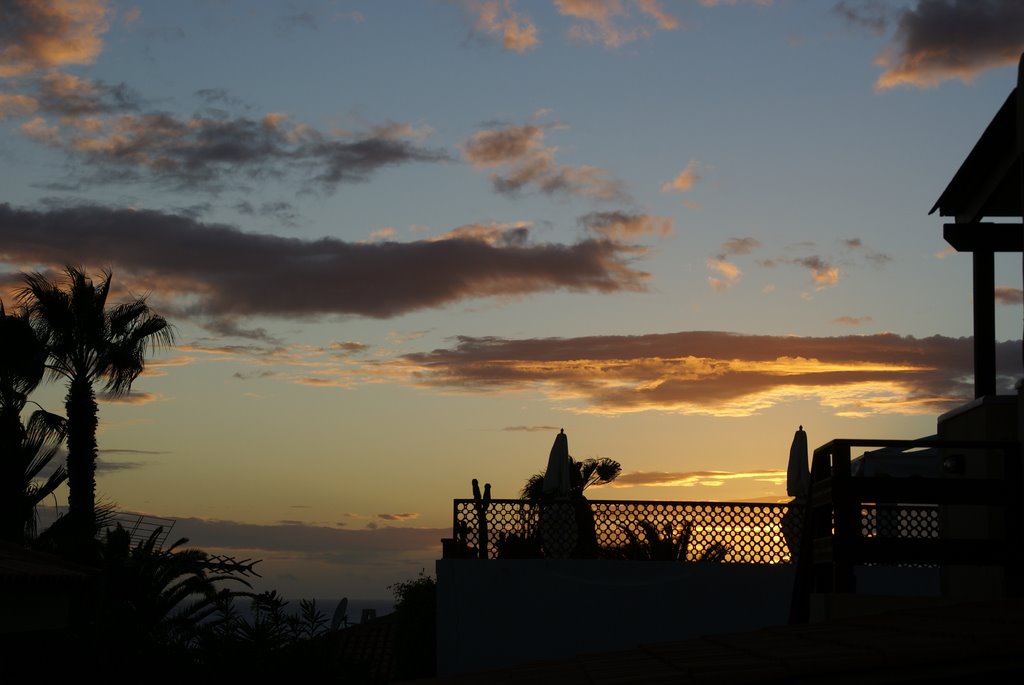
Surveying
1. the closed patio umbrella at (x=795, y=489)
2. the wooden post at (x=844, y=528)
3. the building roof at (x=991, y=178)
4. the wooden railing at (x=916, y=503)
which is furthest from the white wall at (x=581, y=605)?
the wooden post at (x=844, y=528)

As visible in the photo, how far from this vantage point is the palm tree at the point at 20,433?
21.0 meters

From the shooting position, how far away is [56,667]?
636 inches

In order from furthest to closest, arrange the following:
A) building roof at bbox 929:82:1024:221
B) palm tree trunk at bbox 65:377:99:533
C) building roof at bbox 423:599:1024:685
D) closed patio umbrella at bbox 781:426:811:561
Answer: palm tree trunk at bbox 65:377:99:533
closed patio umbrella at bbox 781:426:811:561
building roof at bbox 929:82:1024:221
building roof at bbox 423:599:1024:685

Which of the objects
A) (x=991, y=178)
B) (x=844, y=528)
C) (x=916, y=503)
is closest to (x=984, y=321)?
(x=991, y=178)

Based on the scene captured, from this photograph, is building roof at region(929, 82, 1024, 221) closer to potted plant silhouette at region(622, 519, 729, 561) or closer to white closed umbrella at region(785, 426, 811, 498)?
white closed umbrella at region(785, 426, 811, 498)

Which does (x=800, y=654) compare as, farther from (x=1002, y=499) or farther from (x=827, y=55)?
(x=827, y=55)

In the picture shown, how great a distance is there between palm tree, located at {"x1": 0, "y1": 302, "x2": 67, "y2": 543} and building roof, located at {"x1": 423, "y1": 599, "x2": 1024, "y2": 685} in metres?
17.9

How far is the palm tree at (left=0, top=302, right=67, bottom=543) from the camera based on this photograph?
21031 mm

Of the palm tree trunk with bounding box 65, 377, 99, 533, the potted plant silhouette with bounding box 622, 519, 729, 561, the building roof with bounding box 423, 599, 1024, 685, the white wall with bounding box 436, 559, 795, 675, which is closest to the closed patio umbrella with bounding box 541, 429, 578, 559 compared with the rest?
the white wall with bounding box 436, 559, 795, 675

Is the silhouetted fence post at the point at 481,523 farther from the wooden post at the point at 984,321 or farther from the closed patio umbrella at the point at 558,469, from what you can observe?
the wooden post at the point at 984,321

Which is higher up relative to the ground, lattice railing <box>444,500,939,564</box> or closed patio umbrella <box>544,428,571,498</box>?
closed patio umbrella <box>544,428,571,498</box>

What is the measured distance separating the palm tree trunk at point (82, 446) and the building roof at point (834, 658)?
2114cm

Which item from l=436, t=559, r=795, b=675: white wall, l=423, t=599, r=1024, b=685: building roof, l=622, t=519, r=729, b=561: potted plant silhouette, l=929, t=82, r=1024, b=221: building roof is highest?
l=929, t=82, r=1024, b=221: building roof

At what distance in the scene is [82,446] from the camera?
82.4 ft
